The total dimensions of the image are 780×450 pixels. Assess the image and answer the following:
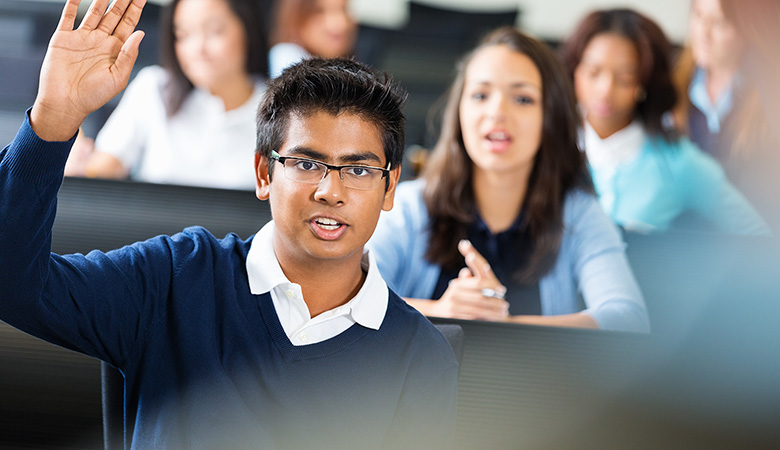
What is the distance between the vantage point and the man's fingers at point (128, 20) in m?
0.95

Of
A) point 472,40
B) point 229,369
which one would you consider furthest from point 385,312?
point 472,40

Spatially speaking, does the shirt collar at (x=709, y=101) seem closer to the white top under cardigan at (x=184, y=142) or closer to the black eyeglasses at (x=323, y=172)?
the white top under cardigan at (x=184, y=142)

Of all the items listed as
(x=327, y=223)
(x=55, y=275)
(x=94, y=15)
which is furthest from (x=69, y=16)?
(x=327, y=223)

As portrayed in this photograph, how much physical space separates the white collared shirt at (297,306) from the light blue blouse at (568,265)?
841 millimetres

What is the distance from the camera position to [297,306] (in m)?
1.07

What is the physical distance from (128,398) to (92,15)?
465mm

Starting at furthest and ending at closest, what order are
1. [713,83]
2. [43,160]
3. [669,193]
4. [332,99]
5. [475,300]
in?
[713,83]
[669,193]
[475,300]
[332,99]
[43,160]

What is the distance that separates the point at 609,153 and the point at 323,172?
249 centimetres

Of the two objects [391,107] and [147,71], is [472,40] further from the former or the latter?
[391,107]

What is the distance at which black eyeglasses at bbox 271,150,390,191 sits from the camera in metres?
1.04

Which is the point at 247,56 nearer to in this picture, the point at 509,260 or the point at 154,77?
the point at 154,77

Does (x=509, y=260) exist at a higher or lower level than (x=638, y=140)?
lower

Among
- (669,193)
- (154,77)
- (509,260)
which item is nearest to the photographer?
(509,260)

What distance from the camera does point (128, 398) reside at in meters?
1.01
